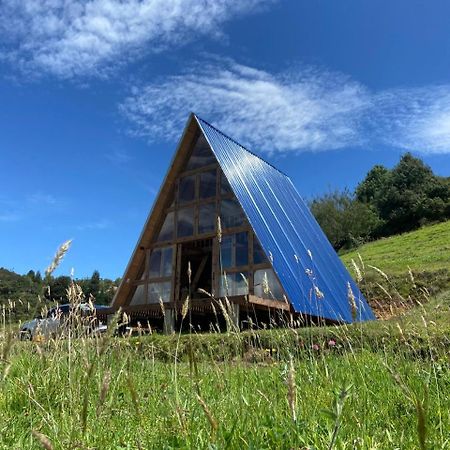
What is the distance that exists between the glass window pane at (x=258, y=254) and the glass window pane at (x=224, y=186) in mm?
1699

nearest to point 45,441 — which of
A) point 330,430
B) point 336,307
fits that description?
point 330,430

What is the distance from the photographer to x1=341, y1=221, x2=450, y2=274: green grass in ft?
62.1

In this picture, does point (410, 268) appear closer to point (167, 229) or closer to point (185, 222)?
point (185, 222)

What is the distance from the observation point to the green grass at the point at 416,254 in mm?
18922

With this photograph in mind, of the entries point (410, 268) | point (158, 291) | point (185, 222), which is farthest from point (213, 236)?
point (410, 268)

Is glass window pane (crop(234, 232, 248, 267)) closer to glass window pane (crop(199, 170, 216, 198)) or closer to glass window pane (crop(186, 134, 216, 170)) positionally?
glass window pane (crop(199, 170, 216, 198))

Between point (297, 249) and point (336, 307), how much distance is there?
69.3 inches

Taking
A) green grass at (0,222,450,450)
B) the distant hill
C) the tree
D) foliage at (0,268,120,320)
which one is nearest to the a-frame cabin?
the distant hill

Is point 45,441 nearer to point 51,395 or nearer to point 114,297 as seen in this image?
point 51,395

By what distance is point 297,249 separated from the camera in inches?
492

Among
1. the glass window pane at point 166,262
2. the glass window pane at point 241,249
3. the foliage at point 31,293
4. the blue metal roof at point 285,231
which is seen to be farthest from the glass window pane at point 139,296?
the foliage at point 31,293

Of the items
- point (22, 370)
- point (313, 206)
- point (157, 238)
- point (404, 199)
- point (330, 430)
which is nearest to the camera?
point (330, 430)

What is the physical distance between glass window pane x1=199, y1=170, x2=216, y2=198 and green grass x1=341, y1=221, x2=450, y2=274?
5640 mm

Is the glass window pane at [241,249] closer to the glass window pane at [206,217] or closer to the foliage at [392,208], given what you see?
the glass window pane at [206,217]
